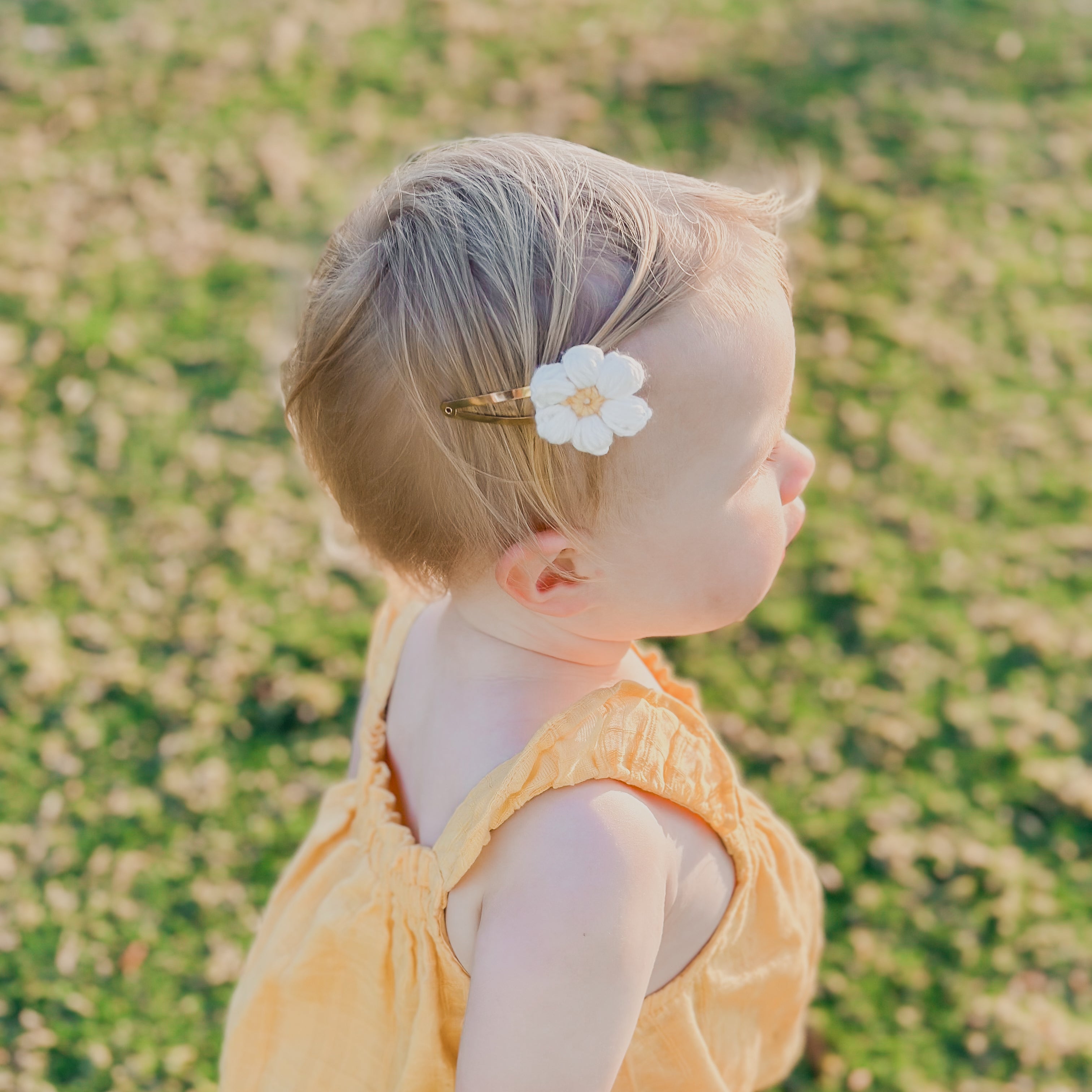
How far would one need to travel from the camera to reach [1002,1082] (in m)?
2.62

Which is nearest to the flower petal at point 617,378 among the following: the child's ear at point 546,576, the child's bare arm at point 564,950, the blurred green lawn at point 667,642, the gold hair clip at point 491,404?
the gold hair clip at point 491,404

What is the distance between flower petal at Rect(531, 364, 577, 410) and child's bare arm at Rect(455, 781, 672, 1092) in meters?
0.50

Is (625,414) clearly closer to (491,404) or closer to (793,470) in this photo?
(491,404)

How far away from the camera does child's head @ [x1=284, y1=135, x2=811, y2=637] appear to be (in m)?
1.36

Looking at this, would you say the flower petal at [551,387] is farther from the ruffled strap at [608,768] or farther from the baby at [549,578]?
the ruffled strap at [608,768]

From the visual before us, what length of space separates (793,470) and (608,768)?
0.50 m

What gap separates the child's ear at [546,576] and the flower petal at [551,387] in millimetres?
203

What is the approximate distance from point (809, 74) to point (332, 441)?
16.9 feet

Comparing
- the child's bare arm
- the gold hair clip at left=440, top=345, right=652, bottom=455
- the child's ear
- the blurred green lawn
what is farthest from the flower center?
the blurred green lawn

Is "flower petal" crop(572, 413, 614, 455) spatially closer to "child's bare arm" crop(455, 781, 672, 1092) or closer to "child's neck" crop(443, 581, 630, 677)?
"child's neck" crop(443, 581, 630, 677)

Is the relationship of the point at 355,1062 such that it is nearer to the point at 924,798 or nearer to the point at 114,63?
the point at 924,798

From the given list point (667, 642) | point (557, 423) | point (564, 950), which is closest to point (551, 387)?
point (557, 423)

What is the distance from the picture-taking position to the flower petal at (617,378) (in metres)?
1.28

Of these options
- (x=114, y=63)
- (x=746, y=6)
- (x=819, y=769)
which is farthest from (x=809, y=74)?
(x=819, y=769)
